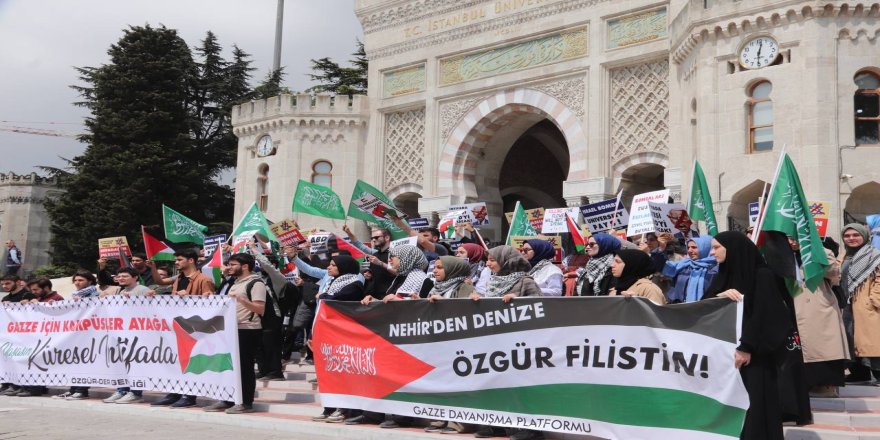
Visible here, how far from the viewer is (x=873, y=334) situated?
822 centimetres

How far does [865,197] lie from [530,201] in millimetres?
12557

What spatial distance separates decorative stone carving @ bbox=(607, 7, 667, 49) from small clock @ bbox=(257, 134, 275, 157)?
10.6 metres

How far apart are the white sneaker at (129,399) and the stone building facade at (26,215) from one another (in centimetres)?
3519

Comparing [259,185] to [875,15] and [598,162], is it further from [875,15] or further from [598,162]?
[875,15]

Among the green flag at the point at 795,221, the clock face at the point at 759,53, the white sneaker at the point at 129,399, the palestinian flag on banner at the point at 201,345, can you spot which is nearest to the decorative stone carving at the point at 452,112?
the clock face at the point at 759,53

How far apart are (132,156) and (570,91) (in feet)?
54.6

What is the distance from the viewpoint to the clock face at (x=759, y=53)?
1614cm

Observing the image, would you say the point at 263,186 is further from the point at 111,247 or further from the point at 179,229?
the point at 179,229

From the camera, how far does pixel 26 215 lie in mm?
41656

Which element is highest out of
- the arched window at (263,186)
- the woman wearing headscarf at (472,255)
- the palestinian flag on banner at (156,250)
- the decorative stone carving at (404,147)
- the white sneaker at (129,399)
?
the decorative stone carving at (404,147)

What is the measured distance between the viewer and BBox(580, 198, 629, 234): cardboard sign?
1331cm

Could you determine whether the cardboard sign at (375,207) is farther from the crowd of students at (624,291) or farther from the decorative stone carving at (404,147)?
the decorative stone carving at (404,147)

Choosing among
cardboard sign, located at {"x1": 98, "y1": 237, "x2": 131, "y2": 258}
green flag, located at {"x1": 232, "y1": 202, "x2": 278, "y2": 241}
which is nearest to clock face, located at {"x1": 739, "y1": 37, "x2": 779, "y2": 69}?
green flag, located at {"x1": 232, "y1": 202, "x2": 278, "y2": 241}

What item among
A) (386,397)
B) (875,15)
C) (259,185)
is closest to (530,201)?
(259,185)
